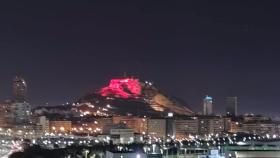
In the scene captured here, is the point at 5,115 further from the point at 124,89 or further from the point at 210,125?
the point at 210,125

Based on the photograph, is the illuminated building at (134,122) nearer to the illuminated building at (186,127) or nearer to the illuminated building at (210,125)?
the illuminated building at (186,127)

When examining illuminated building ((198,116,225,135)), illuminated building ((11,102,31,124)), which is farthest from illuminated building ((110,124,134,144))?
illuminated building ((11,102,31,124))

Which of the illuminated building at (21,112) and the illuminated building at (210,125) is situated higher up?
the illuminated building at (21,112)

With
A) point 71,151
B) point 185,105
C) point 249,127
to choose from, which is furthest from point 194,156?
point 185,105

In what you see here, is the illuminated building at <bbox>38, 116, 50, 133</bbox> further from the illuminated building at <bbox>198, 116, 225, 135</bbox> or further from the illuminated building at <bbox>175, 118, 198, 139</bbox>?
the illuminated building at <bbox>198, 116, 225, 135</bbox>

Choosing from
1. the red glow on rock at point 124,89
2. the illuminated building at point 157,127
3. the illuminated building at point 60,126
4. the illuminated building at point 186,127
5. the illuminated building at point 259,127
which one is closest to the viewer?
the illuminated building at point 157,127

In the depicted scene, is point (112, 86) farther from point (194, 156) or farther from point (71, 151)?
point (194, 156)

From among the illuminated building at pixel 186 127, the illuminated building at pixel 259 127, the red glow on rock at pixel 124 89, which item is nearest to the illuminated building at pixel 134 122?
the illuminated building at pixel 186 127
